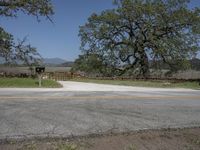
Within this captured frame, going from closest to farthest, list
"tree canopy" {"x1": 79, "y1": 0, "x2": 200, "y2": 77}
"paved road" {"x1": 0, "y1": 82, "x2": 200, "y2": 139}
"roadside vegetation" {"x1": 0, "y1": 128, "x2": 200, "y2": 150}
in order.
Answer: "roadside vegetation" {"x1": 0, "y1": 128, "x2": 200, "y2": 150}, "paved road" {"x1": 0, "y1": 82, "x2": 200, "y2": 139}, "tree canopy" {"x1": 79, "y1": 0, "x2": 200, "y2": 77}

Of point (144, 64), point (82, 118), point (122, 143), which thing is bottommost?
point (122, 143)

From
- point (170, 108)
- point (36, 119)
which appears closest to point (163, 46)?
point (170, 108)

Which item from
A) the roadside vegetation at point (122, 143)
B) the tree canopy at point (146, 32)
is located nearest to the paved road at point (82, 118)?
the roadside vegetation at point (122, 143)

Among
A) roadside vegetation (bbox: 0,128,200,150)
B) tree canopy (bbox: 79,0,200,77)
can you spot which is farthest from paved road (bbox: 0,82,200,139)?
tree canopy (bbox: 79,0,200,77)

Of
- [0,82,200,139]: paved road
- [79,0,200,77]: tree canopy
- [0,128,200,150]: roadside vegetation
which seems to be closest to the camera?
[0,128,200,150]: roadside vegetation

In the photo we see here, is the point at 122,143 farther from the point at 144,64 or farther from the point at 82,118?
the point at 144,64

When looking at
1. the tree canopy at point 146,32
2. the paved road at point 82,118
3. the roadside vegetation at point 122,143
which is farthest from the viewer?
the tree canopy at point 146,32

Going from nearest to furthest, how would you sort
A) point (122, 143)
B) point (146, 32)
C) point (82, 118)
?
point (122, 143) → point (82, 118) → point (146, 32)

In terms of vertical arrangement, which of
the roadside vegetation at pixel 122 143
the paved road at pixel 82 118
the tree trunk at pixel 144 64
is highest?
the tree trunk at pixel 144 64

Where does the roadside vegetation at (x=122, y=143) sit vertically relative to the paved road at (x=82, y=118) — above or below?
below

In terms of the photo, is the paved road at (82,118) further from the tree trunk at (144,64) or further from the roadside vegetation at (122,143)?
the tree trunk at (144,64)

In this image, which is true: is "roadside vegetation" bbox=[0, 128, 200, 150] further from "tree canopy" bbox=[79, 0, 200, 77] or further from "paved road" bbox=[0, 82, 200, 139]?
"tree canopy" bbox=[79, 0, 200, 77]

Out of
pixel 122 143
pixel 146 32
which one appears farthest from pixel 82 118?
pixel 146 32

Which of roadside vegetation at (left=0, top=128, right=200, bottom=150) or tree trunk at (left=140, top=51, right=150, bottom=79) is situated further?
tree trunk at (left=140, top=51, right=150, bottom=79)
